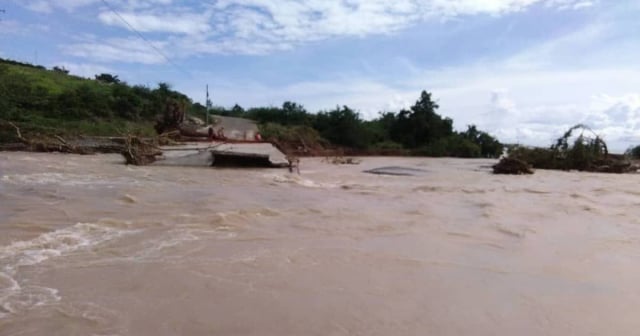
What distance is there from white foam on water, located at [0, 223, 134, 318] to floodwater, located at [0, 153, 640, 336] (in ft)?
0.07

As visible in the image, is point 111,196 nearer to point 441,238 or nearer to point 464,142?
point 441,238

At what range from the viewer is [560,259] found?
20.4 ft

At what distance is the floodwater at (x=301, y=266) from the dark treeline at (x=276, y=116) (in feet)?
83.0

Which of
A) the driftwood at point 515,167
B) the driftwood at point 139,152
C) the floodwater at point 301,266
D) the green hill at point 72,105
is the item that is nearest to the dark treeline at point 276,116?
the green hill at point 72,105

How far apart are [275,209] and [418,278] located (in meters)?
4.36

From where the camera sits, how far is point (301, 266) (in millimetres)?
5406

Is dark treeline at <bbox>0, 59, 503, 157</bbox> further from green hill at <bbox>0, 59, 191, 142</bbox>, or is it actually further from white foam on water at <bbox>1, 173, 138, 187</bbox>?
white foam on water at <bbox>1, 173, 138, 187</bbox>

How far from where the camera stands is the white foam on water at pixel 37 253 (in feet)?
12.9

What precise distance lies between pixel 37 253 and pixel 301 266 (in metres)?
2.54

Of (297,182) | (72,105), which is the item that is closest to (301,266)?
(297,182)

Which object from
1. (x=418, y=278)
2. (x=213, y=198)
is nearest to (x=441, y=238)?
(x=418, y=278)

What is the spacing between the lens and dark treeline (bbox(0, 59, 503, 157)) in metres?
33.7

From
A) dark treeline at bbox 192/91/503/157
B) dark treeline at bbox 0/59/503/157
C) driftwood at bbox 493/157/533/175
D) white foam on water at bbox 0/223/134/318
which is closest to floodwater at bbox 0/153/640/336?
white foam on water at bbox 0/223/134/318

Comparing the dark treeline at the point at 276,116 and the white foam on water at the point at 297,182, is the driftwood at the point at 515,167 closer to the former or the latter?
the white foam on water at the point at 297,182
